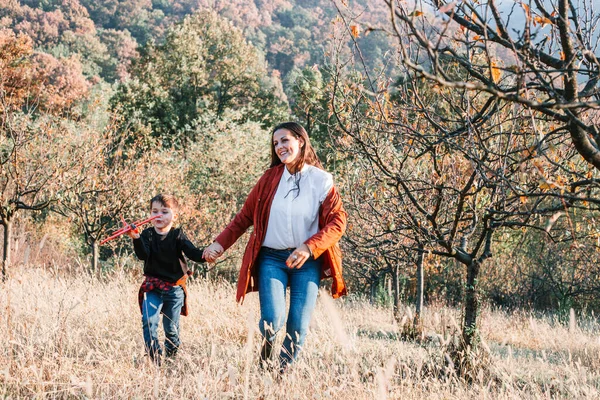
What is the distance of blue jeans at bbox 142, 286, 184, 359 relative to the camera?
4113 mm

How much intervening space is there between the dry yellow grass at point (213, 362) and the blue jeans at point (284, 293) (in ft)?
0.71

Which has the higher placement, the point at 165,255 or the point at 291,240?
the point at 291,240

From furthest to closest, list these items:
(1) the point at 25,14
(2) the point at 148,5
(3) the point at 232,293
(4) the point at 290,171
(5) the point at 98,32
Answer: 1. (2) the point at 148,5
2. (5) the point at 98,32
3. (1) the point at 25,14
4. (3) the point at 232,293
5. (4) the point at 290,171

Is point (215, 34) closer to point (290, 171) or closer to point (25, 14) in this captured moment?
point (290, 171)

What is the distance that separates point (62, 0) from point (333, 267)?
2477 inches

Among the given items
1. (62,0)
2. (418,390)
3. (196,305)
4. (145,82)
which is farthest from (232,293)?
(62,0)

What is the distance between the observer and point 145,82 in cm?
2577

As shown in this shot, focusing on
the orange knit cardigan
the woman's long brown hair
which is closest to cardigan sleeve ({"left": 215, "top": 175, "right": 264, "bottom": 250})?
the orange knit cardigan

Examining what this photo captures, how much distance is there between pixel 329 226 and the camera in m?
3.46

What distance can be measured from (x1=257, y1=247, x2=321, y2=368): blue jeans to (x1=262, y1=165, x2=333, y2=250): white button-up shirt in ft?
0.29

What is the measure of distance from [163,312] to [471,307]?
2.42 m

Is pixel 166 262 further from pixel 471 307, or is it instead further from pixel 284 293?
pixel 471 307

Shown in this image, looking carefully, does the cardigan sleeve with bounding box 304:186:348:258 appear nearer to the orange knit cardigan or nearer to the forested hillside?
the orange knit cardigan

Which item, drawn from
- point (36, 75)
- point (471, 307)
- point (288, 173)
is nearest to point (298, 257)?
point (288, 173)
